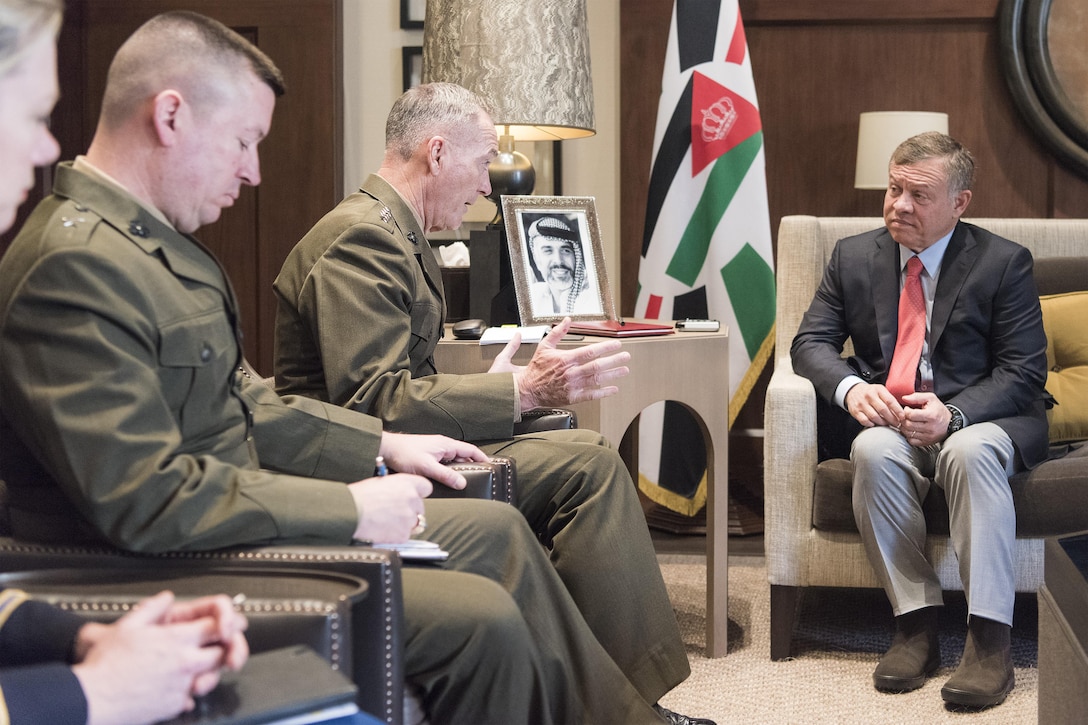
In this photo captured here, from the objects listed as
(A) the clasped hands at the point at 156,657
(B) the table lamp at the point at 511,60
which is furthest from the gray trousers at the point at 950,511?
(A) the clasped hands at the point at 156,657

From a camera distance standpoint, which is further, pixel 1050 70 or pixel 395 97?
pixel 395 97

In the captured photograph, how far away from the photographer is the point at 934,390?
277 cm

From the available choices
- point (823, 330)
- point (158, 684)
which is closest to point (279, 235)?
point (823, 330)

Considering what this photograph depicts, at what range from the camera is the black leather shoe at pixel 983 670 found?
2350 mm

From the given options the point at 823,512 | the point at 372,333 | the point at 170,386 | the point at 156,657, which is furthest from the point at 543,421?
the point at 156,657

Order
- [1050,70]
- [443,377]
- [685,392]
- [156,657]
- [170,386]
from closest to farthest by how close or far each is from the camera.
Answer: [156,657] < [170,386] < [443,377] < [685,392] < [1050,70]

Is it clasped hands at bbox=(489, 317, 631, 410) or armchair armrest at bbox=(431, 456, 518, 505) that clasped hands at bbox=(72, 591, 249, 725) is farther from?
clasped hands at bbox=(489, 317, 631, 410)

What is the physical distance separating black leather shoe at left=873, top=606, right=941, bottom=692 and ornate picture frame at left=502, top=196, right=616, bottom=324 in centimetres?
100

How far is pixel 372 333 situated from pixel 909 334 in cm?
140

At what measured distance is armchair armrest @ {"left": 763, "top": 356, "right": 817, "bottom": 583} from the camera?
8.72 ft

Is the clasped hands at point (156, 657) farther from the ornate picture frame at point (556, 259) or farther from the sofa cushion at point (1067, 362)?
the sofa cushion at point (1067, 362)

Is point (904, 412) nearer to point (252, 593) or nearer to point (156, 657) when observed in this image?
point (252, 593)

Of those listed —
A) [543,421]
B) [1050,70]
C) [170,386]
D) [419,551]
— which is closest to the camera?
[170,386]

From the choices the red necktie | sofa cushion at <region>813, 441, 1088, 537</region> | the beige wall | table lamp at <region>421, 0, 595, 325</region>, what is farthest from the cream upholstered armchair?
the beige wall
